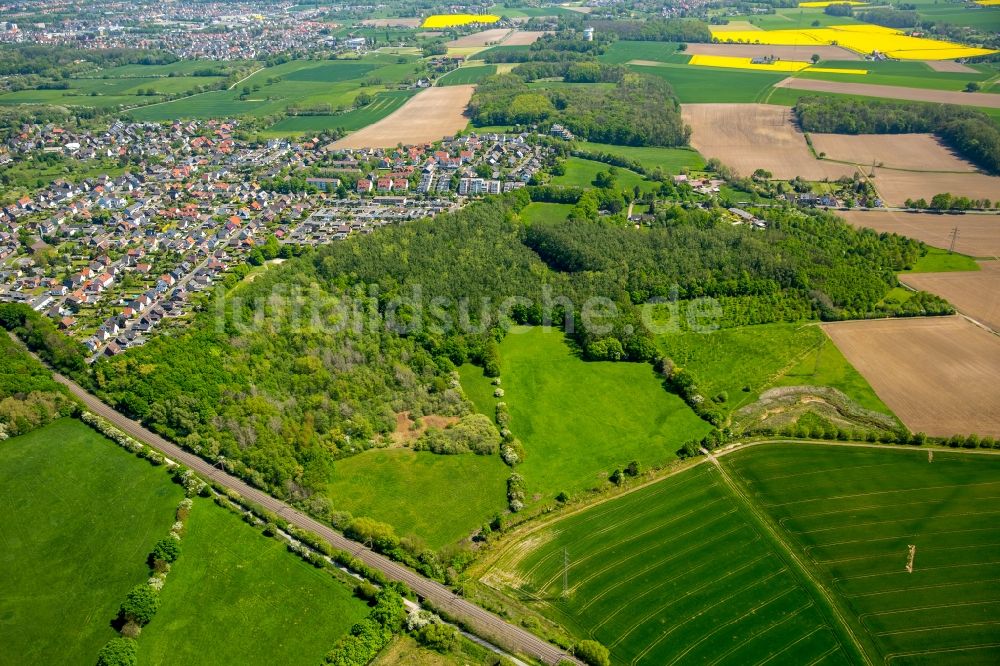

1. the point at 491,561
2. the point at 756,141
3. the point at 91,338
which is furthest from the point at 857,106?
the point at 91,338

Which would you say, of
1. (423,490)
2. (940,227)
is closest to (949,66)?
(940,227)

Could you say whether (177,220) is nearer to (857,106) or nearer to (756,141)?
(756,141)

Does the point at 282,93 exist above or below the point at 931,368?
above

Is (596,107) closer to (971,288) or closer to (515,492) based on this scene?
(971,288)

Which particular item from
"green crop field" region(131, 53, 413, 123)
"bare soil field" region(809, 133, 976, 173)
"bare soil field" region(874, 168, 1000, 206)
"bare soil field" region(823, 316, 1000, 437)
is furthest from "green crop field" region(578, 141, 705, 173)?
"green crop field" region(131, 53, 413, 123)

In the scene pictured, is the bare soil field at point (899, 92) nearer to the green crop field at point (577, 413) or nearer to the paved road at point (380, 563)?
the green crop field at point (577, 413)

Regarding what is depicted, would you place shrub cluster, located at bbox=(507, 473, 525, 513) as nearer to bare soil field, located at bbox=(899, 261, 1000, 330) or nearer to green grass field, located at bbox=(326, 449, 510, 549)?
green grass field, located at bbox=(326, 449, 510, 549)

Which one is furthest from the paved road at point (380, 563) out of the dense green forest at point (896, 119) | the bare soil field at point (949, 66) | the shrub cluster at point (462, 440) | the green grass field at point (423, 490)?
the bare soil field at point (949, 66)
